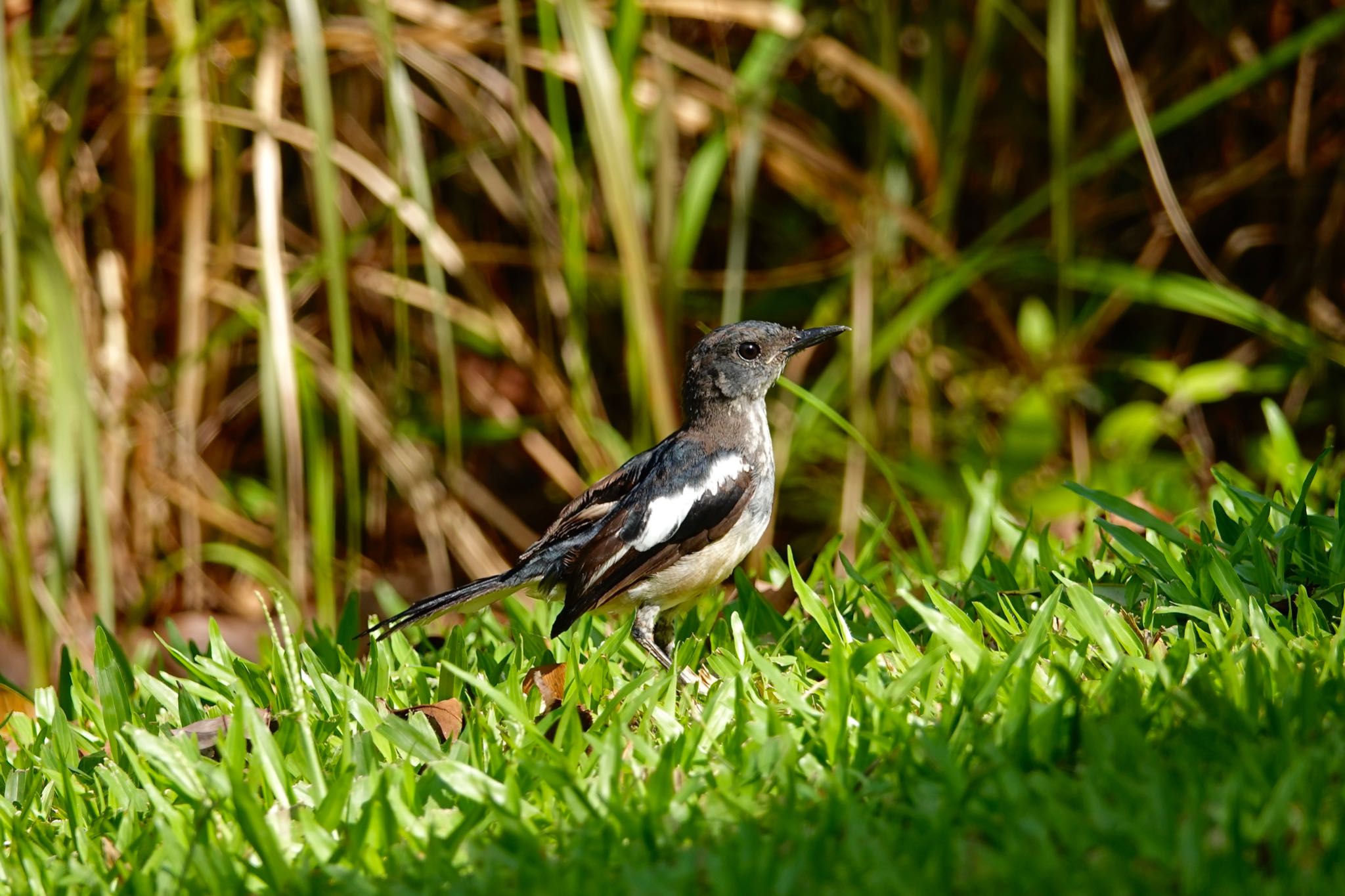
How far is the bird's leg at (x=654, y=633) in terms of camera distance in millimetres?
3896

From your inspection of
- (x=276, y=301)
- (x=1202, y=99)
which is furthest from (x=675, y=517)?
(x=1202, y=99)

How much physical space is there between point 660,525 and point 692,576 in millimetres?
168

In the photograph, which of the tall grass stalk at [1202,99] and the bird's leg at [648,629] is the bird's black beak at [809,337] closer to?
the bird's leg at [648,629]

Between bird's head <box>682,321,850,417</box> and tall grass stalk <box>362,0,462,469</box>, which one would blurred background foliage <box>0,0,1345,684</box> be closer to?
tall grass stalk <box>362,0,462,469</box>

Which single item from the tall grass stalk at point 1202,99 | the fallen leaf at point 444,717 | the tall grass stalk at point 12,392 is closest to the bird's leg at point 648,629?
the fallen leaf at point 444,717

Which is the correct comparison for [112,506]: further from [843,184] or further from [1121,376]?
[1121,376]

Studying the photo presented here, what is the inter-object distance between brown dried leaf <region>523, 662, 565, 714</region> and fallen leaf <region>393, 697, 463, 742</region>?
195 mm

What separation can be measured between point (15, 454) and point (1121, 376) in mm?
5468

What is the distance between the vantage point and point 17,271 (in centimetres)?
423

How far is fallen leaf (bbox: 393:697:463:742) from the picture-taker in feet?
10.6

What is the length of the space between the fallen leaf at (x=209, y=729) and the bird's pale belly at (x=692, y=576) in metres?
1.03

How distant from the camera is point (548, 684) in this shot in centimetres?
338

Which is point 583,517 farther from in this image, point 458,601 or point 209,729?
point 209,729

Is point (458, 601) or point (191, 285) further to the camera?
point (191, 285)
